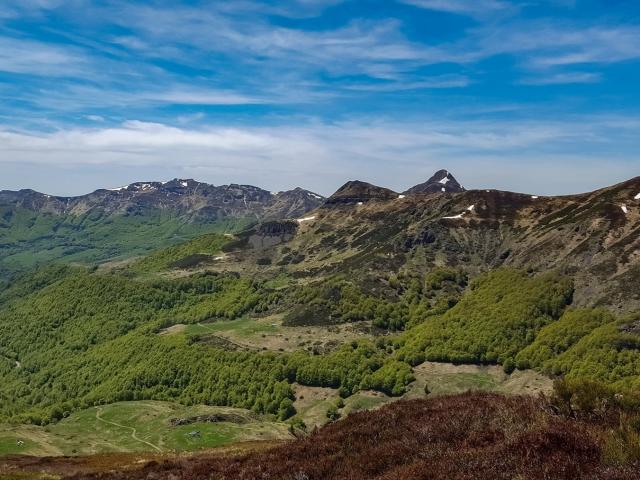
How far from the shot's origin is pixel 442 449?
1978 centimetres

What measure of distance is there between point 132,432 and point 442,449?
520 ft

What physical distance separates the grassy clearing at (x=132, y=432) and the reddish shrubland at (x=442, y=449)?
101888 mm

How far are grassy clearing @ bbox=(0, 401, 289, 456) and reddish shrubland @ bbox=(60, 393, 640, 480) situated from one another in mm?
101888

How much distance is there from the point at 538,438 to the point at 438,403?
11.8 m

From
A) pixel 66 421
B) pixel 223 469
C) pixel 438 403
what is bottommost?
pixel 66 421

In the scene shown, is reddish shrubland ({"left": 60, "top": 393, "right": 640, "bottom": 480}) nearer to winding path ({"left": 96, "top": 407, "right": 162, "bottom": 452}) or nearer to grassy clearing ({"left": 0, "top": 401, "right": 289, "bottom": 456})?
grassy clearing ({"left": 0, "top": 401, "right": 289, "bottom": 456})

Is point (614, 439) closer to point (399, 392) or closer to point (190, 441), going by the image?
point (190, 441)

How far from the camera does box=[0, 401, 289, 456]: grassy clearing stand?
117062 millimetres

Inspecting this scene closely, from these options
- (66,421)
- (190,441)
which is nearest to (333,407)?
(190,441)

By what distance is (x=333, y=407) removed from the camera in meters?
185

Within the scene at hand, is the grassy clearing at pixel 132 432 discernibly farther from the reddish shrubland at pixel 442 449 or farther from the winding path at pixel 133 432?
the reddish shrubland at pixel 442 449

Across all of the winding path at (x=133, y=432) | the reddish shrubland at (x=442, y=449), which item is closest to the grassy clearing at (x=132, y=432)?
the winding path at (x=133, y=432)

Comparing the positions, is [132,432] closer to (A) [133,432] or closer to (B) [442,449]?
(A) [133,432]

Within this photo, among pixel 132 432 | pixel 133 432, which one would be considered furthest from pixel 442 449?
pixel 132 432
